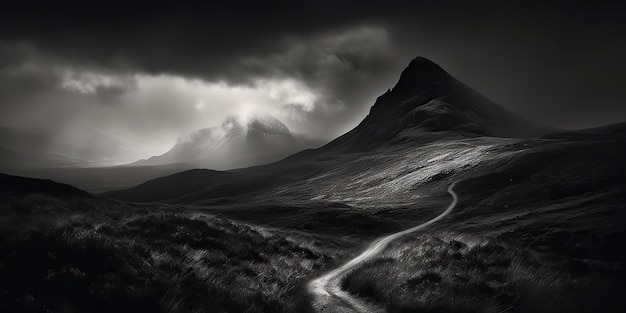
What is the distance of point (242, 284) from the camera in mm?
16984

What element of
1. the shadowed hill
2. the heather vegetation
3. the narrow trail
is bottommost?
the narrow trail

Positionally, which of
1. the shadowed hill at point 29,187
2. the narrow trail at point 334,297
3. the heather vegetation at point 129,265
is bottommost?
the narrow trail at point 334,297

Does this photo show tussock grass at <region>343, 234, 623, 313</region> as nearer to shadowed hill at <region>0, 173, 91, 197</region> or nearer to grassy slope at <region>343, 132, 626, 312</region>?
grassy slope at <region>343, 132, 626, 312</region>

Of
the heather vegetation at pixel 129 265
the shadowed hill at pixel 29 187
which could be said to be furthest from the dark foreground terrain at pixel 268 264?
the shadowed hill at pixel 29 187

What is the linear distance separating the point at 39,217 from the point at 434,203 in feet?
198

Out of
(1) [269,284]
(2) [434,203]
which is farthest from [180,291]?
(2) [434,203]

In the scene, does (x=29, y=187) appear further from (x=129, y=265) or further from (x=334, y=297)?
(x=334, y=297)

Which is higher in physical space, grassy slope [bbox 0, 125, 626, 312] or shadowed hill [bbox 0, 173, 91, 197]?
shadowed hill [bbox 0, 173, 91, 197]

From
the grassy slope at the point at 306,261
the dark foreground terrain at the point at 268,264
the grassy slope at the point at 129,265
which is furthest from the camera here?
the grassy slope at the point at 306,261

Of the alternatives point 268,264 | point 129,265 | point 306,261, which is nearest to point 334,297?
point 268,264

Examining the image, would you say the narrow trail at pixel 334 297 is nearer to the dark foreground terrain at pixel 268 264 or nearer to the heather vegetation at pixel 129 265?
the dark foreground terrain at pixel 268 264

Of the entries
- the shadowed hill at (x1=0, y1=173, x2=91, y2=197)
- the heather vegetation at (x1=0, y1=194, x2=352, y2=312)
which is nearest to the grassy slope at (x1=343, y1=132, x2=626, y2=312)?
the heather vegetation at (x1=0, y1=194, x2=352, y2=312)

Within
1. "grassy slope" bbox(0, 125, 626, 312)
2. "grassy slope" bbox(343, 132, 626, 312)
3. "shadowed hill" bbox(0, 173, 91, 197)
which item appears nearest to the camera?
"grassy slope" bbox(0, 125, 626, 312)

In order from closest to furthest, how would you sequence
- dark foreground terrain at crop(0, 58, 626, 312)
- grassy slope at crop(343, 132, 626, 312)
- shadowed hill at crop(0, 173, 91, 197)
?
dark foreground terrain at crop(0, 58, 626, 312) → grassy slope at crop(343, 132, 626, 312) → shadowed hill at crop(0, 173, 91, 197)
